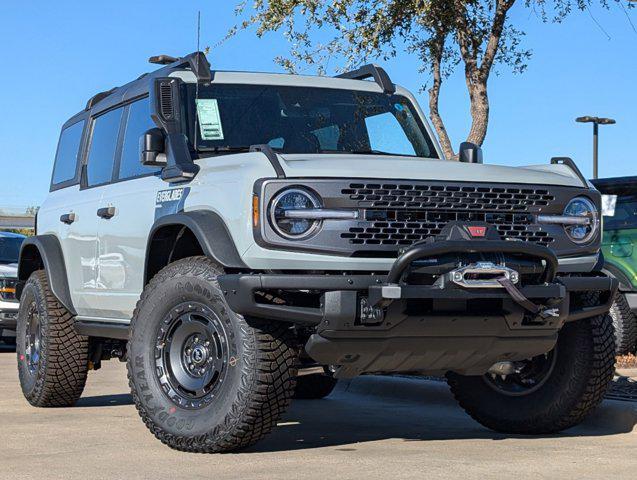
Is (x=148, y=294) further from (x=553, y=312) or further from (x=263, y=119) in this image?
(x=553, y=312)

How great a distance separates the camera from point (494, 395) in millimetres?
7871

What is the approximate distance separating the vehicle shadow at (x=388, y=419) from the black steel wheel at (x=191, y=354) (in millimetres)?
464

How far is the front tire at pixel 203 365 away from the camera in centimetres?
639

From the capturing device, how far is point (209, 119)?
771 centimetres

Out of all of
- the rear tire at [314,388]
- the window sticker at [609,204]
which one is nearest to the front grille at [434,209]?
the rear tire at [314,388]

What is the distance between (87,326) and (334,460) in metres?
2.66

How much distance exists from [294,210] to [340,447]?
1514 mm

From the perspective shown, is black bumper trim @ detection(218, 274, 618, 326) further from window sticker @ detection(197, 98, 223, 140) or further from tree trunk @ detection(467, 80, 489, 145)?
tree trunk @ detection(467, 80, 489, 145)

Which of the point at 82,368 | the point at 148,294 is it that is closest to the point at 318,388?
the point at 82,368

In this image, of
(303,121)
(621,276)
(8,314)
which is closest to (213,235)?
(303,121)

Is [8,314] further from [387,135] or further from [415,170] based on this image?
[415,170]

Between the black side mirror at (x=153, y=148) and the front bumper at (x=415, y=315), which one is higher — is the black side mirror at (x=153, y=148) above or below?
above

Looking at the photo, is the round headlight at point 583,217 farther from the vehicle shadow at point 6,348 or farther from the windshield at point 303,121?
the vehicle shadow at point 6,348

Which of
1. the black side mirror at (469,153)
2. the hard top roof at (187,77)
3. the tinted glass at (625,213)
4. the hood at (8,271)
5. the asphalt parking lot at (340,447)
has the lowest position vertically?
the asphalt parking lot at (340,447)
